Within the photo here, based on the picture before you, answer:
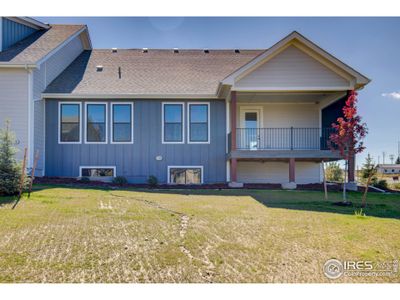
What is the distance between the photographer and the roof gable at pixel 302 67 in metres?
12.3

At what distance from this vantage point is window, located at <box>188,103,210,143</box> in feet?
46.3

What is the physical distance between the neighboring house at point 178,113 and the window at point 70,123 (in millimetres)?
40

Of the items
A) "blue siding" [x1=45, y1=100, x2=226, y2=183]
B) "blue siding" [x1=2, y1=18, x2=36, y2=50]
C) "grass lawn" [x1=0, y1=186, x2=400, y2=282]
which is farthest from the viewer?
"blue siding" [x1=2, y1=18, x2=36, y2=50]

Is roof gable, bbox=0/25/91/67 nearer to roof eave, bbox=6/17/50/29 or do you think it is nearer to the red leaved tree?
roof eave, bbox=6/17/50/29

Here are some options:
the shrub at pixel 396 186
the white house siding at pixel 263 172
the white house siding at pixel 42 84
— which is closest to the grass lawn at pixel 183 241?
the white house siding at pixel 42 84

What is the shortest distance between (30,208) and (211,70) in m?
11.1

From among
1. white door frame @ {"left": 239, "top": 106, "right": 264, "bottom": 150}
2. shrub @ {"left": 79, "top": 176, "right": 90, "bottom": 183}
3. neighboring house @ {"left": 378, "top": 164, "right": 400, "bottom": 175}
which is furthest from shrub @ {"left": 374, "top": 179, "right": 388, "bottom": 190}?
shrub @ {"left": 79, "top": 176, "right": 90, "bottom": 183}

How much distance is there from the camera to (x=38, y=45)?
1427cm

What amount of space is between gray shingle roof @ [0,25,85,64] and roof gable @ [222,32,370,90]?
295 inches

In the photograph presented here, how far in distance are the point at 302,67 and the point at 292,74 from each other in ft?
1.46

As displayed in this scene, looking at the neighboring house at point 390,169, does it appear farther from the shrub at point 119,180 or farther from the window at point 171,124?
the shrub at point 119,180

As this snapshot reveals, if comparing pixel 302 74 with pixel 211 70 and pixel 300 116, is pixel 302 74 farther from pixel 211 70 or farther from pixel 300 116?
pixel 211 70

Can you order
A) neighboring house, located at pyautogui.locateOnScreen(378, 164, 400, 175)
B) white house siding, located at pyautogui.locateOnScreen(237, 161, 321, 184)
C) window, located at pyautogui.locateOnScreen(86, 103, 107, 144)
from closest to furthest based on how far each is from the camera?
window, located at pyautogui.locateOnScreen(86, 103, 107, 144), white house siding, located at pyautogui.locateOnScreen(237, 161, 321, 184), neighboring house, located at pyautogui.locateOnScreen(378, 164, 400, 175)

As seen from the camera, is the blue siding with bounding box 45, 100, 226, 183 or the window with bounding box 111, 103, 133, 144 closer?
the blue siding with bounding box 45, 100, 226, 183
